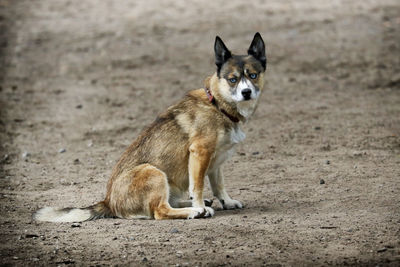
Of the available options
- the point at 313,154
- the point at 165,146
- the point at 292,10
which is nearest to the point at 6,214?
the point at 165,146

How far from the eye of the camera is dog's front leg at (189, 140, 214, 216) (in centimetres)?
678

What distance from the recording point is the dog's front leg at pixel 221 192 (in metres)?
7.27

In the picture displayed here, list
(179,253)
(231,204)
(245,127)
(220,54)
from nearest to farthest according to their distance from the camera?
(179,253) < (220,54) < (231,204) < (245,127)

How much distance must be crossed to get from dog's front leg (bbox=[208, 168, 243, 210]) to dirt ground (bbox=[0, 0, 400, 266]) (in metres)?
0.19

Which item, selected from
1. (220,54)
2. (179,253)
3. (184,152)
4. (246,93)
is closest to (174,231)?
(179,253)

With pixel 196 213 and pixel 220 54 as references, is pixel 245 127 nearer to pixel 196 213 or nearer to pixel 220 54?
pixel 220 54

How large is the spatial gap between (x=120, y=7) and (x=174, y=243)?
13.4 meters

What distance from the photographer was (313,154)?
9.19 meters

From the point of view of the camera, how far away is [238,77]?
22.8ft

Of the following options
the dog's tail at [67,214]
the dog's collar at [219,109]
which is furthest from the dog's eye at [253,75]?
the dog's tail at [67,214]

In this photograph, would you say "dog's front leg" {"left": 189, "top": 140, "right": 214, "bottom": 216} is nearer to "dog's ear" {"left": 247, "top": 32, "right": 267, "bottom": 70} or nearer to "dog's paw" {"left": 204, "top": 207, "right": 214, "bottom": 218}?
"dog's paw" {"left": 204, "top": 207, "right": 214, "bottom": 218}

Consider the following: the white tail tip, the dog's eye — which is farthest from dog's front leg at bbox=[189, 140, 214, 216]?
the white tail tip

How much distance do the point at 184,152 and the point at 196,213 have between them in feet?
2.16

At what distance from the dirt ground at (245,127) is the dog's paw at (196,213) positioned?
0.38ft
